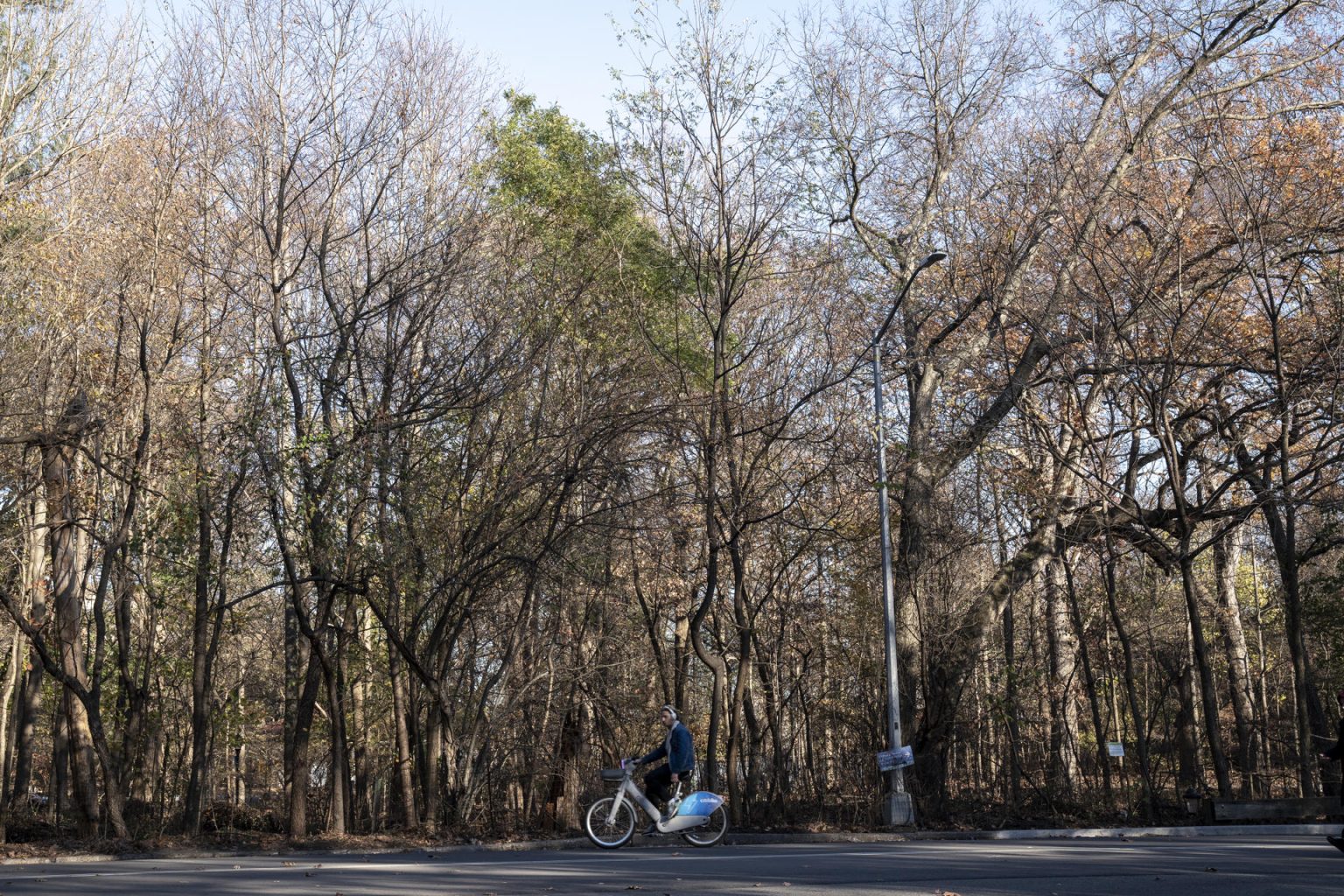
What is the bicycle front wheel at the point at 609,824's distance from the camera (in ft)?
54.1

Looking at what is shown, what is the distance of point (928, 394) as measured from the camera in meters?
26.1

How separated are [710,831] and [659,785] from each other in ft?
3.82

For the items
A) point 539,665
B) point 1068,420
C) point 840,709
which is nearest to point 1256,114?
point 1068,420

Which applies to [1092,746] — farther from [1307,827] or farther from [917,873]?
[917,873]

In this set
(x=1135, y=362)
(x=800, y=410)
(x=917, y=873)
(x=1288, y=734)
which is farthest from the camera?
(x=1288, y=734)

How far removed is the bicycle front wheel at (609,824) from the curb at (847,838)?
953 mm

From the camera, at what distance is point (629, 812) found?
1661cm

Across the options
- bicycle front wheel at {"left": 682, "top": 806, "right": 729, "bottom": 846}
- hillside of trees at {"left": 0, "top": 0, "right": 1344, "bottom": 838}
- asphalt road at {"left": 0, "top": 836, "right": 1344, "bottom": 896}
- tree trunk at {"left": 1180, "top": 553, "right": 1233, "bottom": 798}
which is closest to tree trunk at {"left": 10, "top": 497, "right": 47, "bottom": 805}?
hillside of trees at {"left": 0, "top": 0, "right": 1344, "bottom": 838}

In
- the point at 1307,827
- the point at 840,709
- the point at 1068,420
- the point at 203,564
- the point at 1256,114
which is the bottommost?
the point at 1307,827

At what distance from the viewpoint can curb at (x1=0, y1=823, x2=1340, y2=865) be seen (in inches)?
695

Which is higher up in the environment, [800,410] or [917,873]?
[800,410]

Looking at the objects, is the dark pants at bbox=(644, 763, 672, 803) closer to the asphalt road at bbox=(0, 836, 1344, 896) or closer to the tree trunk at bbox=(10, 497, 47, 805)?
the asphalt road at bbox=(0, 836, 1344, 896)

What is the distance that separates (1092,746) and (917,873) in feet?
112

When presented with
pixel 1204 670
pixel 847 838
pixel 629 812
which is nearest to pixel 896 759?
pixel 847 838
